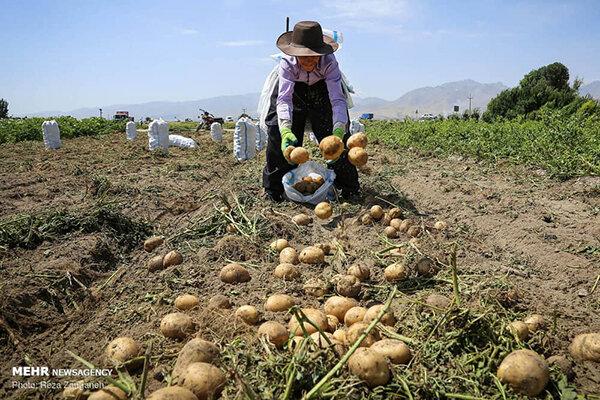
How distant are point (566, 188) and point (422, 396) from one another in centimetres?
464

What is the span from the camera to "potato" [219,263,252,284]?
9.52 feet

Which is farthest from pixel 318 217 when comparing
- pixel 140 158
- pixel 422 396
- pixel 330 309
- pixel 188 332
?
pixel 140 158

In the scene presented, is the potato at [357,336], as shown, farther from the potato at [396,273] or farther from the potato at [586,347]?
the potato at [586,347]

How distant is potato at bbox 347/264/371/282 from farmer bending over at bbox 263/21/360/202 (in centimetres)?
203

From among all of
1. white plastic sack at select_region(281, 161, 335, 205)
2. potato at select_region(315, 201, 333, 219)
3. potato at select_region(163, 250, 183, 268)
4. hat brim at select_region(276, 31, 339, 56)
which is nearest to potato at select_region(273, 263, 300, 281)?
potato at select_region(163, 250, 183, 268)

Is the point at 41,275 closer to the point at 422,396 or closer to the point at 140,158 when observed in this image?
the point at 422,396

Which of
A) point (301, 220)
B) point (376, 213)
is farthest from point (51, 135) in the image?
point (376, 213)

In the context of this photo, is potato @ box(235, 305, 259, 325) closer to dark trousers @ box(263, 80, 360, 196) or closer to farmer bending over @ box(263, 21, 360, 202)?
farmer bending over @ box(263, 21, 360, 202)

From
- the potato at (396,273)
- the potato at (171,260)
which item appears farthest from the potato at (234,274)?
the potato at (396,273)

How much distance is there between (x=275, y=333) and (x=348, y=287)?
0.67 meters

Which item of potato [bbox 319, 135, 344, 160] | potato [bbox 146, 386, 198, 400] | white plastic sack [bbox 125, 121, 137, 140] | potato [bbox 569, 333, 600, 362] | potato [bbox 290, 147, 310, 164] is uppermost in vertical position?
white plastic sack [bbox 125, 121, 137, 140]

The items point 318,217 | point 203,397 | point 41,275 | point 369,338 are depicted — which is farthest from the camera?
point 318,217

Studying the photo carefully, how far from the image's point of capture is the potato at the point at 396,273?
2.80m

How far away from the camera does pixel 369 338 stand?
7.00 feet
